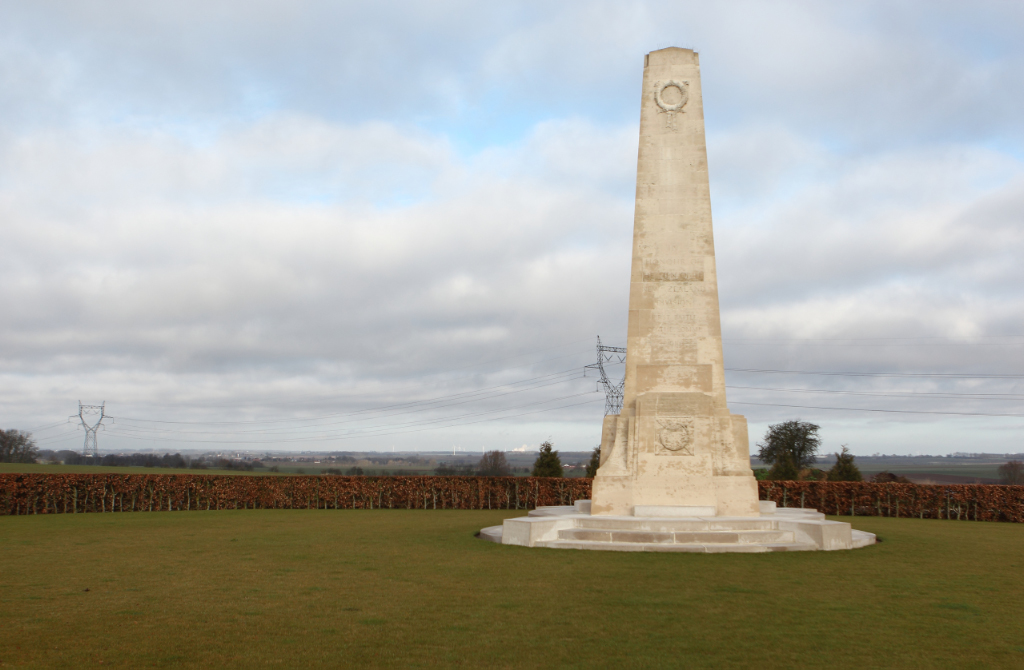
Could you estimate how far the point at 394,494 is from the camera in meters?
30.5

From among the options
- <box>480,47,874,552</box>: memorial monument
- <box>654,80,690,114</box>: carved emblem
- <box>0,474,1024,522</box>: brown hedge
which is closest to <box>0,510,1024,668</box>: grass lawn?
<box>480,47,874,552</box>: memorial monument

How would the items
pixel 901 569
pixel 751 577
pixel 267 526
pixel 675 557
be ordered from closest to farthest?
1. pixel 751 577
2. pixel 901 569
3. pixel 675 557
4. pixel 267 526

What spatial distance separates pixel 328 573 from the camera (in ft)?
36.1

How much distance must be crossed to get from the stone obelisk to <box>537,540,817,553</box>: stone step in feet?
6.83

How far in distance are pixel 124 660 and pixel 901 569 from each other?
10.8 m

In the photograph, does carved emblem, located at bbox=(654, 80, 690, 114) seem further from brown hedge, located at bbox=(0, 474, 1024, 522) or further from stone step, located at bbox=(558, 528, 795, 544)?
brown hedge, located at bbox=(0, 474, 1024, 522)

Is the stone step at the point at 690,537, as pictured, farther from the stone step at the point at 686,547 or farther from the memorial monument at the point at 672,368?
the memorial monument at the point at 672,368

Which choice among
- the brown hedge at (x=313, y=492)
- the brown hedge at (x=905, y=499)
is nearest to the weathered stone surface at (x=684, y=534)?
the brown hedge at (x=905, y=499)

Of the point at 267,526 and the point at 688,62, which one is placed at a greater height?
the point at 688,62

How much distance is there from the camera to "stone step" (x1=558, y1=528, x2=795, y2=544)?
1370cm

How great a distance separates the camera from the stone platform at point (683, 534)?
1360 centimetres

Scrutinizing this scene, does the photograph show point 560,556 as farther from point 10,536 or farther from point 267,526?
point 10,536

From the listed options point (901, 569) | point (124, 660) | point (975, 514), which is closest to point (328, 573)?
point (124, 660)

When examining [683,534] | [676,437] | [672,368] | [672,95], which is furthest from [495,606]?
[672,95]
